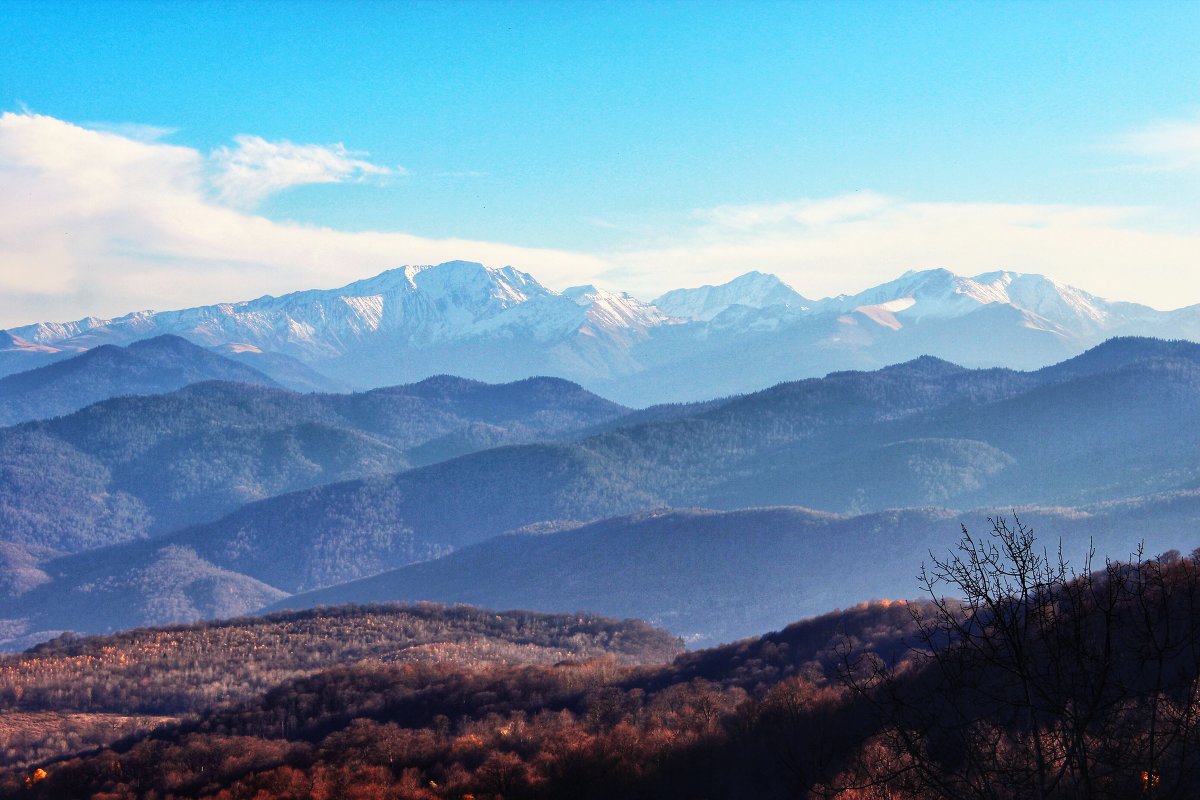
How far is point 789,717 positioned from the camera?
56.7 metres

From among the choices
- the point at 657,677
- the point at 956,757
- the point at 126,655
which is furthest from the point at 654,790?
the point at 126,655

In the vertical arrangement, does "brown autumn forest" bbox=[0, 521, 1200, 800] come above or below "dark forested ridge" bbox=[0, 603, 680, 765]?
above

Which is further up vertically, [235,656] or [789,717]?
[789,717]

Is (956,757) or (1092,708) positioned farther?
(956,757)

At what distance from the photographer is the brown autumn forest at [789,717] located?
2358 centimetres

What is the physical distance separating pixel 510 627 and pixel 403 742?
10025cm

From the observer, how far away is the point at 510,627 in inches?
6649

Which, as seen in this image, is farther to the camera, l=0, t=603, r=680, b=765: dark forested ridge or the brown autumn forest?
l=0, t=603, r=680, b=765: dark forested ridge

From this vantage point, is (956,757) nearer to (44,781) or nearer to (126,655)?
(44,781)

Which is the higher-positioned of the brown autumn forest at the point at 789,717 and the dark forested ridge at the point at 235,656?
the brown autumn forest at the point at 789,717

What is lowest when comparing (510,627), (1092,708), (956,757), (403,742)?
(510,627)

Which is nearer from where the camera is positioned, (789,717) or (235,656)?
(789,717)

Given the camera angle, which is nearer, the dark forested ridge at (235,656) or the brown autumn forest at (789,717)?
the brown autumn forest at (789,717)

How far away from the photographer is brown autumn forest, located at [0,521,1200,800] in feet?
77.4
